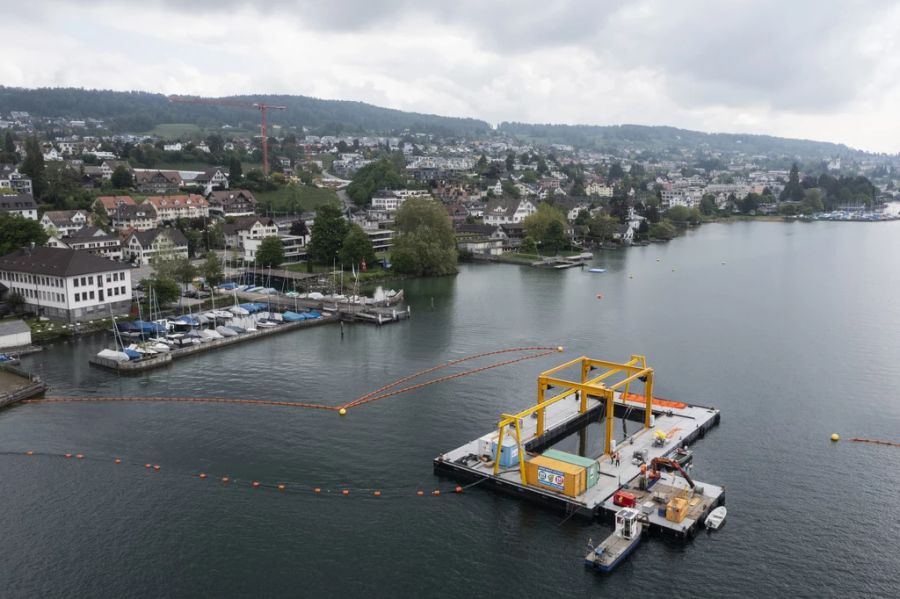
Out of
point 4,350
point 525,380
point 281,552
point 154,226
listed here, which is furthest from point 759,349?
point 154,226

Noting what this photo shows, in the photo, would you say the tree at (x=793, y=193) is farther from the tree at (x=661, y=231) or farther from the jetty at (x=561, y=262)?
the jetty at (x=561, y=262)

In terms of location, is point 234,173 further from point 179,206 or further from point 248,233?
point 248,233

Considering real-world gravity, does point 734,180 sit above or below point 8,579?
above

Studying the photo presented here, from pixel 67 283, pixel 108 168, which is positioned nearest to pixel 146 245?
pixel 67 283

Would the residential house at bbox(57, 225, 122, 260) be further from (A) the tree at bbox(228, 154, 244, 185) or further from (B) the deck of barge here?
(B) the deck of barge

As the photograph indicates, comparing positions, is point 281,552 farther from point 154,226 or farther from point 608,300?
point 154,226

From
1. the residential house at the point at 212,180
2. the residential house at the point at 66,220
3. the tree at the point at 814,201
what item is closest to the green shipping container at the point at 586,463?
the residential house at the point at 66,220
